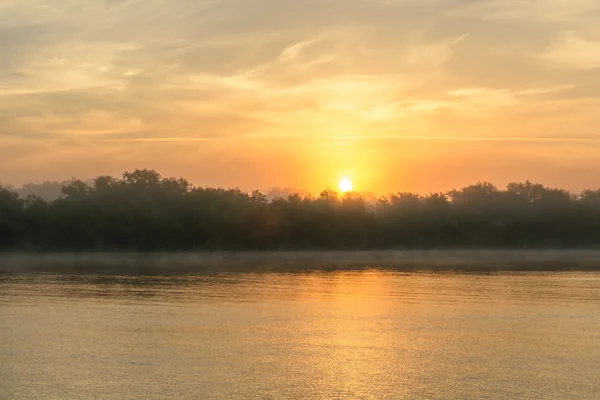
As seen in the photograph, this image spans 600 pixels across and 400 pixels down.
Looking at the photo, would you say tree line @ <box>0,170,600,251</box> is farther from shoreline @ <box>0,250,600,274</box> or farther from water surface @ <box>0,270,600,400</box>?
water surface @ <box>0,270,600,400</box>

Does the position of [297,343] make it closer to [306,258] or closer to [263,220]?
[306,258]

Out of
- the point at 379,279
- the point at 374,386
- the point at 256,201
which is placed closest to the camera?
the point at 374,386

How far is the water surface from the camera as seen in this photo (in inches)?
779

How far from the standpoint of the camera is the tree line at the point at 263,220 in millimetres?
113719

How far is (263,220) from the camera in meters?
128

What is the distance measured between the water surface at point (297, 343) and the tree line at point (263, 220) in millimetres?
67291

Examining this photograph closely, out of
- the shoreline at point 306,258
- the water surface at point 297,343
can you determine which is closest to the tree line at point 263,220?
the shoreline at point 306,258

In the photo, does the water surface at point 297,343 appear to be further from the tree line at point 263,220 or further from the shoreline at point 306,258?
the tree line at point 263,220

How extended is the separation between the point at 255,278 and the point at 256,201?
77.7 m

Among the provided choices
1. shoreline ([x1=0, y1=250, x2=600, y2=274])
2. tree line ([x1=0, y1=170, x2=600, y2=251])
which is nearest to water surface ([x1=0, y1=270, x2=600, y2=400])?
shoreline ([x1=0, y1=250, x2=600, y2=274])

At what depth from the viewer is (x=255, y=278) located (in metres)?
60.6

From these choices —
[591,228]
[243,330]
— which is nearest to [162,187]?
[591,228]

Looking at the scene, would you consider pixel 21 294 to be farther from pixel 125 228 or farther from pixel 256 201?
pixel 256 201

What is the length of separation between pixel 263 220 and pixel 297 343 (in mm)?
101230
